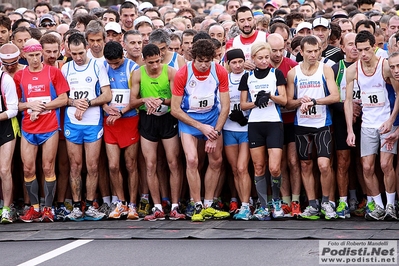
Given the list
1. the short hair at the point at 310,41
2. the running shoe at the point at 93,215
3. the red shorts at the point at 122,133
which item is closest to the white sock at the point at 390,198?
the short hair at the point at 310,41

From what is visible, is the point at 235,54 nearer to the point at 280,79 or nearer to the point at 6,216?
the point at 280,79

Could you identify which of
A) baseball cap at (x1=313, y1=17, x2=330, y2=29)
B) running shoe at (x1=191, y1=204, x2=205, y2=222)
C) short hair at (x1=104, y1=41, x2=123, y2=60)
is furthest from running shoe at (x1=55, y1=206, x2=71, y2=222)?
baseball cap at (x1=313, y1=17, x2=330, y2=29)

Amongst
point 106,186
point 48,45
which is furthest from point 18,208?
point 48,45

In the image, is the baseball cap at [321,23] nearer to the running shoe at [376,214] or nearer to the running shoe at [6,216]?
the running shoe at [376,214]

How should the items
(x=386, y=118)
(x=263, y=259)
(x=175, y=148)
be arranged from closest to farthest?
(x=263, y=259) < (x=386, y=118) < (x=175, y=148)

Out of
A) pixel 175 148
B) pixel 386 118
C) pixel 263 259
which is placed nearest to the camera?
pixel 263 259

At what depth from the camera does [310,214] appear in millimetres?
12133

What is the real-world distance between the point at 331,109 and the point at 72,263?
4.41 m

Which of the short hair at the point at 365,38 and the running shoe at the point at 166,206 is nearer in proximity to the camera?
the short hair at the point at 365,38

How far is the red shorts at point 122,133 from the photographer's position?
41.5 feet

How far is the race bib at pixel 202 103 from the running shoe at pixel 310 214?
1868 millimetres

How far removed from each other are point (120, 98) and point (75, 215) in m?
1.72

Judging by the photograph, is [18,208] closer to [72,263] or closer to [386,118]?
[72,263]

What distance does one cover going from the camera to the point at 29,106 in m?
12.5
